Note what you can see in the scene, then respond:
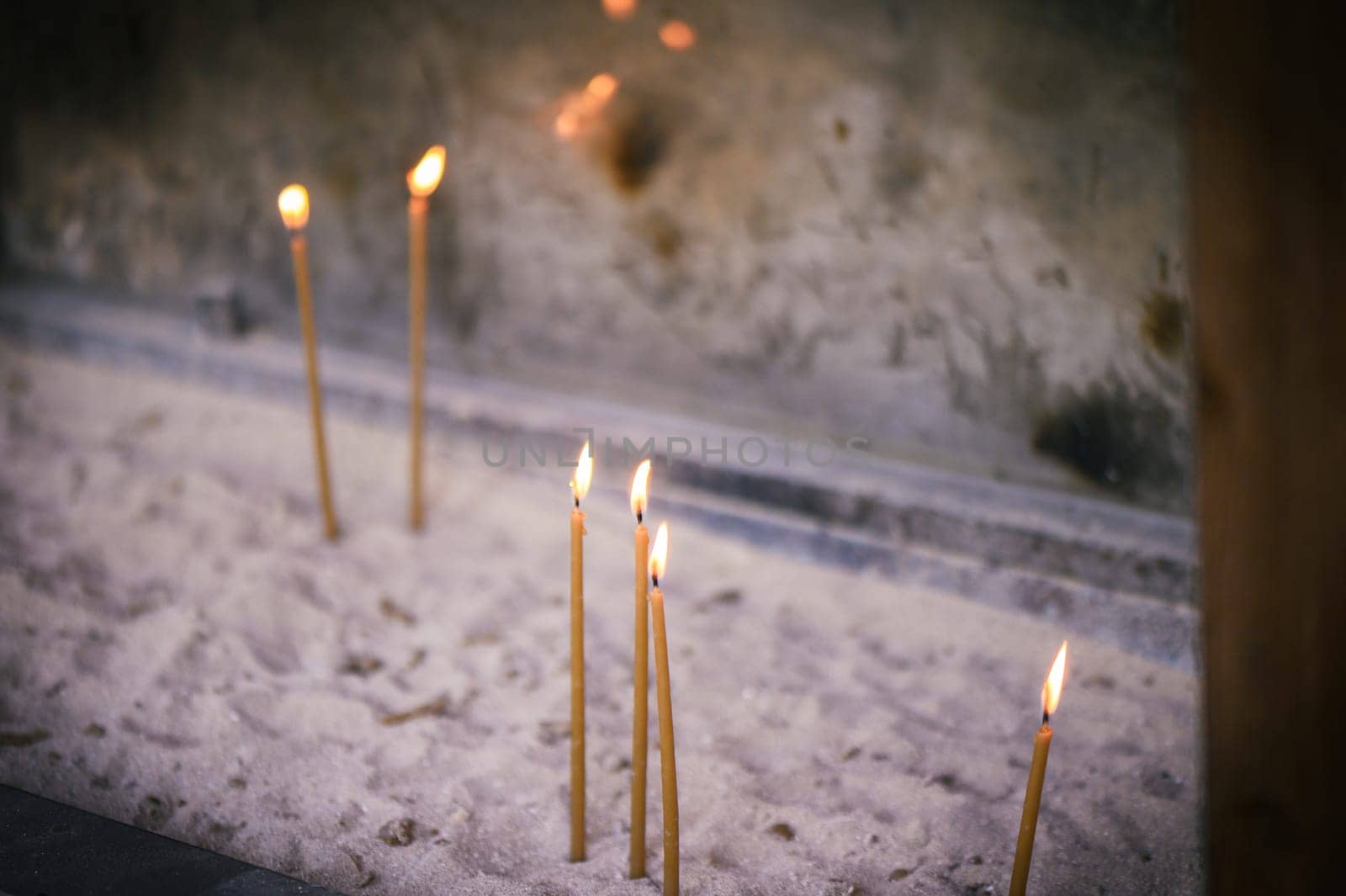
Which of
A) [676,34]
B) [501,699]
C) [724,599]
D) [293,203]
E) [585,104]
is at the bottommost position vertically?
[501,699]

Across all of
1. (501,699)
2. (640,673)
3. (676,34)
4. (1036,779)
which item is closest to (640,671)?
(640,673)

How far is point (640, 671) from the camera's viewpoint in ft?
4.37

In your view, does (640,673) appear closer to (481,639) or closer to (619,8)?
(481,639)

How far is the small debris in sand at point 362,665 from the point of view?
76.9 inches

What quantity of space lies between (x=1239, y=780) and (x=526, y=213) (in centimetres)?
220

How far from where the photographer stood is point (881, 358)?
236 centimetres

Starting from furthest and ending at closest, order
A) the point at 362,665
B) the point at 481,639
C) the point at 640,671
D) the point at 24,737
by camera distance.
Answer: the point at 481,639, the point at 362,665, the point at 24,737, the point at 640,671

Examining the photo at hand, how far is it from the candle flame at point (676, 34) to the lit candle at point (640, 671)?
1.36 meters

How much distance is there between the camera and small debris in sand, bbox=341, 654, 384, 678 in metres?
1.95

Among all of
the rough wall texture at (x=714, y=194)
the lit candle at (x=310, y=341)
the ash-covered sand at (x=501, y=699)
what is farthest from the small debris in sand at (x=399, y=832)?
the rough wall texture at (x=714, y=194)

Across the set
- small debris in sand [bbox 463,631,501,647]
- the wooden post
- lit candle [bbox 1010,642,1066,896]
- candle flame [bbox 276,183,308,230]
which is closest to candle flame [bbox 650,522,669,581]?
lit candle [bbox 1010,642,1066,896]

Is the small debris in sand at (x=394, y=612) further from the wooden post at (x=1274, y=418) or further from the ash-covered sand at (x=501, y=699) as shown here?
the wooden post at (x=1274, y=418)

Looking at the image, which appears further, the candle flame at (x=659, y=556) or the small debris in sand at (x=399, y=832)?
the small debris in sand at (x=399, y=832)

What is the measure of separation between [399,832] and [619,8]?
1.76 metres
